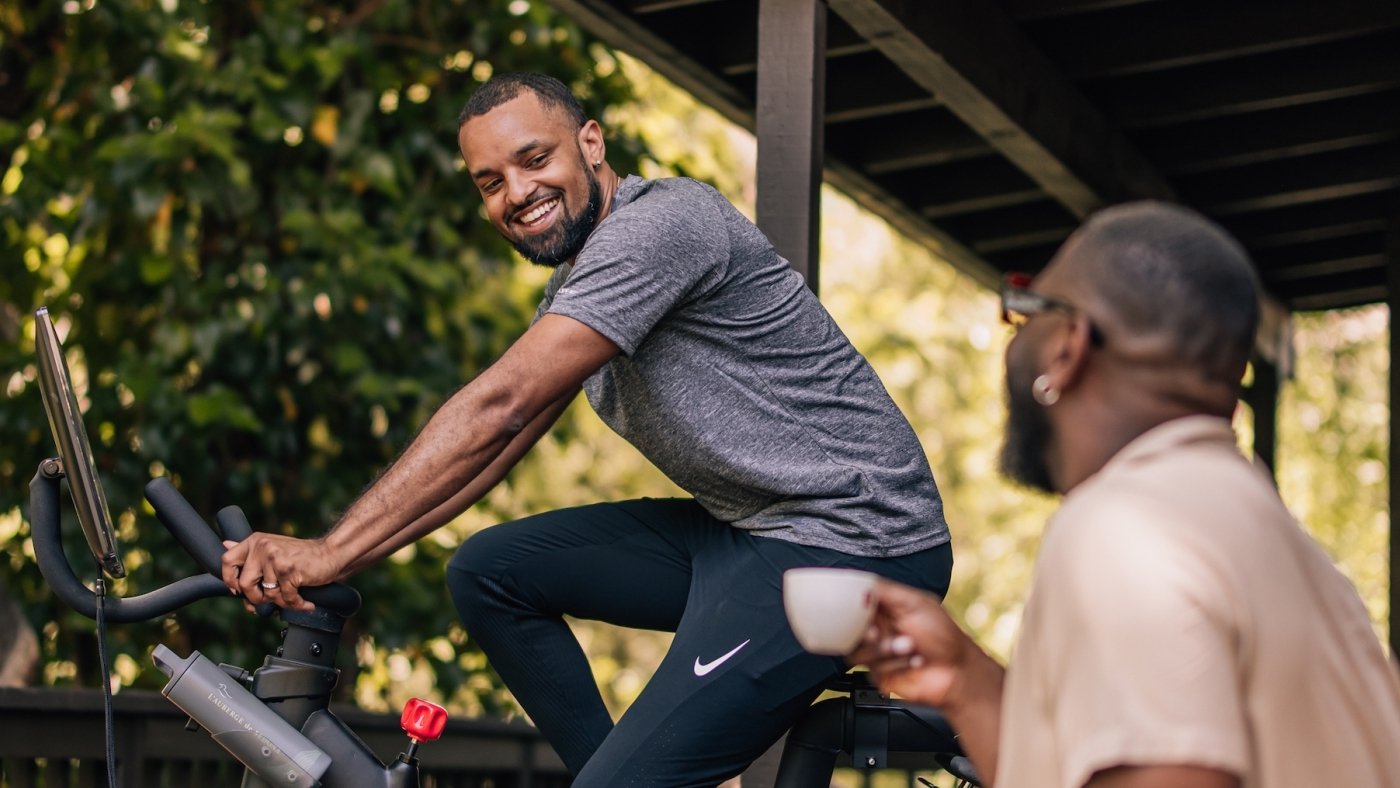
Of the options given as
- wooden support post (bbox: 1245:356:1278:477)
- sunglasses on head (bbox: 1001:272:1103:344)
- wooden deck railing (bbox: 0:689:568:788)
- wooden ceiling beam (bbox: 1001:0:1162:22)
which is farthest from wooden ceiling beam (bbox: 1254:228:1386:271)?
sunglasses on head (bbox: 1001:272:1103:344)

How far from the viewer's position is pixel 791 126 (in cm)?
334

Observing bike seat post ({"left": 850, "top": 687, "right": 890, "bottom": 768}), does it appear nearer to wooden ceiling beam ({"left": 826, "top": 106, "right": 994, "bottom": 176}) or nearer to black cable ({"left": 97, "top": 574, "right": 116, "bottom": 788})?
black cable ({"left": 97, "top": 574, "right": 116, "bottom": 788})

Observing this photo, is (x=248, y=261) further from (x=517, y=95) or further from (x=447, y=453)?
(x=447, y=453)

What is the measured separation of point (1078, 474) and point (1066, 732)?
282 millimetres

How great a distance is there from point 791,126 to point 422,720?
1.40 metres

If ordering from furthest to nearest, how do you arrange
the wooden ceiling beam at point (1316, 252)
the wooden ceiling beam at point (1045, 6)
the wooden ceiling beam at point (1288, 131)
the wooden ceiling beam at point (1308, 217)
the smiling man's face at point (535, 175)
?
the wooden ceiling beam at point (1316, 252) < the wooden ceiling beam at point (1308, 217) < the wooden ceiling beam at point (1288, 131) < the wooden ceiling beam at point (1045, 6) < the smiling man's face at point (535, 175)

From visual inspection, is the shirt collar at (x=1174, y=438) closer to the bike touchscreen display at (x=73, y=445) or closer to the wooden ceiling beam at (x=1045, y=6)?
the bike touchscreen display at (x=73, y=445)

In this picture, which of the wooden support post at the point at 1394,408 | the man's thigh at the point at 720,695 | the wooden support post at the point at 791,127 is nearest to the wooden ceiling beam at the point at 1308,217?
the wooden support post at the point at 1394,408

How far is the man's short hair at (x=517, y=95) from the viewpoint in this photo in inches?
106

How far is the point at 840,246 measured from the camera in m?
16.2

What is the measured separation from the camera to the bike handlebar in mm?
2473

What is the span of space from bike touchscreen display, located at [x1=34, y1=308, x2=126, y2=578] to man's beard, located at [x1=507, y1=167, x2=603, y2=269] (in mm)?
707

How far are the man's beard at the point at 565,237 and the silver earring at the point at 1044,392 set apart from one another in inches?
49.4

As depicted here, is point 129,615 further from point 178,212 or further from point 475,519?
point 475,519
